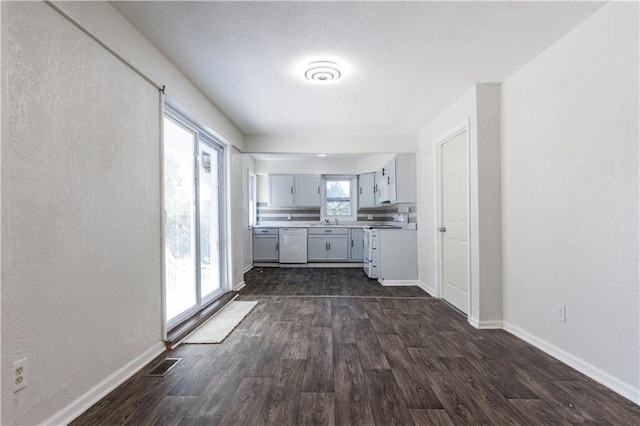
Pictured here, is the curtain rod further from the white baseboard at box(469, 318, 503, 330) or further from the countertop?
the countertop

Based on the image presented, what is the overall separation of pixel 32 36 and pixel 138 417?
194cm

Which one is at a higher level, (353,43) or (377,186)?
(353,43)

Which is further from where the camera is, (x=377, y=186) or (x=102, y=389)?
(x=377, y=186)

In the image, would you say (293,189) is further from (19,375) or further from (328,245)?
(19,375)

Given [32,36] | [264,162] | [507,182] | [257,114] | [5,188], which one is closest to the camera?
[5,188]

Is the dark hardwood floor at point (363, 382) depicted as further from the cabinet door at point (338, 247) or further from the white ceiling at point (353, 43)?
the cabinet door at point (338, 247)

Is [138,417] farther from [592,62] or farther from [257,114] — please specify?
[592,62]

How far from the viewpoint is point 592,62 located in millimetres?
1883

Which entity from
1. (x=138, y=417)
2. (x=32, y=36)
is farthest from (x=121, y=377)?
(x=32, y=36)

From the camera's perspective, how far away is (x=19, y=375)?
124cm

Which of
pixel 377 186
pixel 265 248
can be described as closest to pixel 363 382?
pixel 377 186

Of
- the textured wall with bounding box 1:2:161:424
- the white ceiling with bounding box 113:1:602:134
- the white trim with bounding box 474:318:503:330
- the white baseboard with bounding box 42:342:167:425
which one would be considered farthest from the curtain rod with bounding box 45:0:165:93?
the white trim with bounding box 474:318:503:330

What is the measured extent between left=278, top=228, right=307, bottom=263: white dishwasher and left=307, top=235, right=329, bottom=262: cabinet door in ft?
0.41

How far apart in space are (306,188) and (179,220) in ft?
13.1
